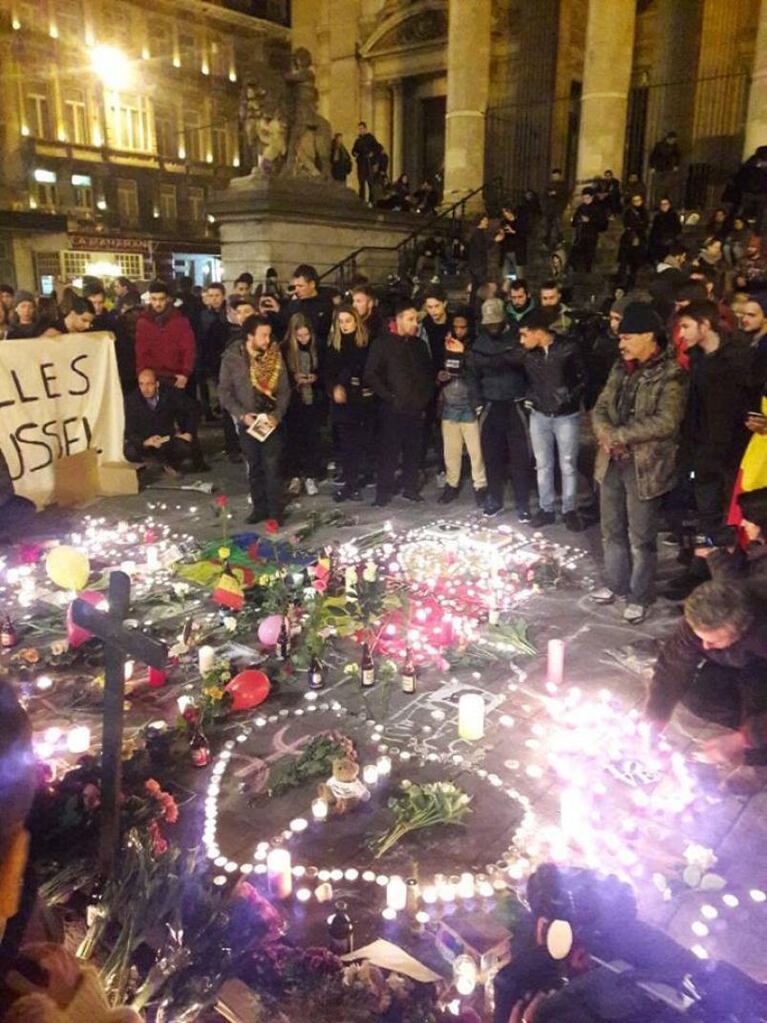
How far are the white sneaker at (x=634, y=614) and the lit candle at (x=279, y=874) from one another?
10.1 feet

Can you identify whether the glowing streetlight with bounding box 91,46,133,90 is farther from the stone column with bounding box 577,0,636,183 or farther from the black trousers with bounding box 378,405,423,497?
the black trousers with bounding box 378,405,423,497

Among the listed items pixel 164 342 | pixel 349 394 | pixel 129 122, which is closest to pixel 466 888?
pixel 349 394

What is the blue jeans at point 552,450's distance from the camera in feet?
22.5

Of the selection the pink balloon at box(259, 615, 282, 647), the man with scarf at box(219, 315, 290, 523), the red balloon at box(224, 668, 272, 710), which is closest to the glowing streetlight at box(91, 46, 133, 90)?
the man with scarf at box(219, 315, 290, 523)

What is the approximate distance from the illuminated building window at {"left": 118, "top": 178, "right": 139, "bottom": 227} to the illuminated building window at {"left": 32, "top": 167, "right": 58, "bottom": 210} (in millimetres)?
3331

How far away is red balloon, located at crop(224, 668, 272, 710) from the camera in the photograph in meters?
4.30

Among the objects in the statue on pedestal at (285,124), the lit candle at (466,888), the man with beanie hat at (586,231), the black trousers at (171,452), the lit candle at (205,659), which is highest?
the statue on pedestal at (285,124)

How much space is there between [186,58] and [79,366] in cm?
4314

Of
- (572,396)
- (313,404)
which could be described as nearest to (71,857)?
(572,396)

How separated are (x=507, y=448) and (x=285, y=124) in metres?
7.57

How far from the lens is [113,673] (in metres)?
2.88

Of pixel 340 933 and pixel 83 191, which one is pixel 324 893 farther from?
pixel 83 191

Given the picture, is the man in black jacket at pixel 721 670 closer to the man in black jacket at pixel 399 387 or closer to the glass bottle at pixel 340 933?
the glass bottle at pixel 340 933

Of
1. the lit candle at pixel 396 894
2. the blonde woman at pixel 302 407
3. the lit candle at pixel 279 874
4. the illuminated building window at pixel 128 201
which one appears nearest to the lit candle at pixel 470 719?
the lit candle at pixel 396 894
